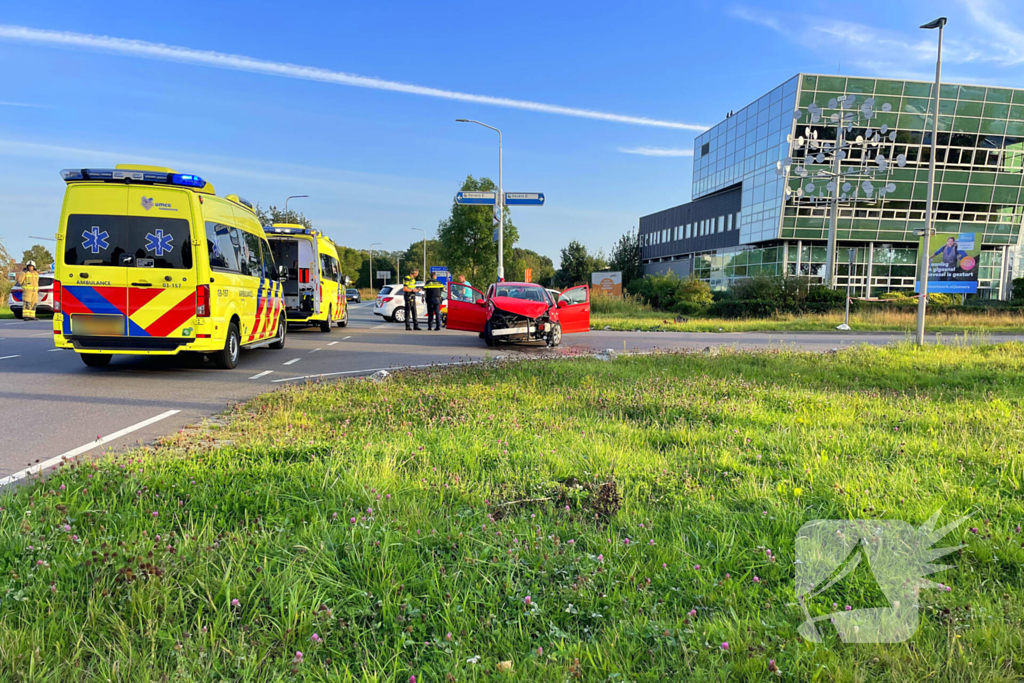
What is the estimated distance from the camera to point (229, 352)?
32.4 feet

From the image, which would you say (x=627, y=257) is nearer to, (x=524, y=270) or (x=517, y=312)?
(x=524, y=270)

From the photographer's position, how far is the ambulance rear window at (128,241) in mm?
8547

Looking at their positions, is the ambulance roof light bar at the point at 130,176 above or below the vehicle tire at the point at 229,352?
above

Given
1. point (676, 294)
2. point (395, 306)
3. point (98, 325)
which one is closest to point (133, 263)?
point (98, 325)

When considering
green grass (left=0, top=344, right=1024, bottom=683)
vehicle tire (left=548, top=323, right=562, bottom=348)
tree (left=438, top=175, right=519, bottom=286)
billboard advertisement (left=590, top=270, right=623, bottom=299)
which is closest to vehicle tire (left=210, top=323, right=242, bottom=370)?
green grass (left=0, top=344, right=1024, bottom=683)

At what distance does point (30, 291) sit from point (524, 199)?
18.2 meters

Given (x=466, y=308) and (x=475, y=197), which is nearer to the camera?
(x=466, y=308)

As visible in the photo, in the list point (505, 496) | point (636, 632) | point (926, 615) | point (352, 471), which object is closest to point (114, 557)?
point (352, 471)

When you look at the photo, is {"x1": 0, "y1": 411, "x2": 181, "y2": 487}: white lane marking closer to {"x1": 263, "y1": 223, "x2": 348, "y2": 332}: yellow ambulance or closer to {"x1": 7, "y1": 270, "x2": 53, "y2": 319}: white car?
{"x1": 263, "y1": 223, "x2": 348, "y2": 332}: yellow ambulance

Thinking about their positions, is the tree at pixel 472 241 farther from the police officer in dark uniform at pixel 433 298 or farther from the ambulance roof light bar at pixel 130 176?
the ambulance roof light bar at pixel 130 176

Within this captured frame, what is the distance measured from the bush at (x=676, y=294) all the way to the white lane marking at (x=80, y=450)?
29.5 meters

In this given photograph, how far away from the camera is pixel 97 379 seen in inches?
337

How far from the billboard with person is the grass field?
135 centimetres

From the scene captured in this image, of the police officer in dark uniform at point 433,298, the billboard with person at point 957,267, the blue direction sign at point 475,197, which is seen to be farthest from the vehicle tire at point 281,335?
the billboard with person at point 957,267
